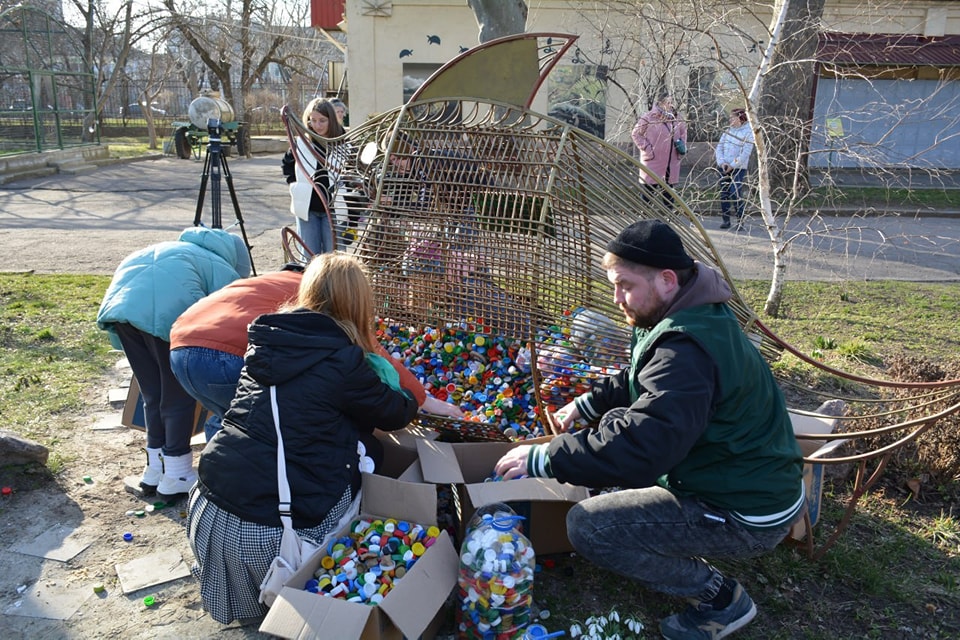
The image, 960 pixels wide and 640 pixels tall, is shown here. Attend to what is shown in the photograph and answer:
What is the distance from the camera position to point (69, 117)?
19.0 m

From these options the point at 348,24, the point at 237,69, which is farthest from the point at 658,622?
the point at 237,69

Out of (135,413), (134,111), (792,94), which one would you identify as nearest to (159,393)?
(135,413)

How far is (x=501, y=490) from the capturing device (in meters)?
2.79

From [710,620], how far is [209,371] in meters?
2.06

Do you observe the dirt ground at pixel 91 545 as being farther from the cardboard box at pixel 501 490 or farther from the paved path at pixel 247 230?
the paved path at pixel 247 230

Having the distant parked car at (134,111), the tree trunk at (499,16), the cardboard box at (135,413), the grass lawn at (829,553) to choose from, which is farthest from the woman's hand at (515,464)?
the distant parked car at (134,111)

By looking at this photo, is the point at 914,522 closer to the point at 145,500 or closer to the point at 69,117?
the point at 145,500

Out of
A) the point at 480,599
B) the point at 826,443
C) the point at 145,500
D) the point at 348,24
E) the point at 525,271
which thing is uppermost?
the point at 348,24

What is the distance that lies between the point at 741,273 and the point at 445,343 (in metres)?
5.53

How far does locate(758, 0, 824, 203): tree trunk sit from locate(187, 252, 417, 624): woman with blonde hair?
12.2 feet

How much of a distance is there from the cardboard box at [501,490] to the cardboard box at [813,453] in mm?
947

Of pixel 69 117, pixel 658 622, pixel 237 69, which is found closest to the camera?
pixel 658 622

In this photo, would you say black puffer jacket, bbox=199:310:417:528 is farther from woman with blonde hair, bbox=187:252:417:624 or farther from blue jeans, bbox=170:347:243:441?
blue jeans, bbox=170:347:243:441

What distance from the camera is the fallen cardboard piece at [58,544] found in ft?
10.1
